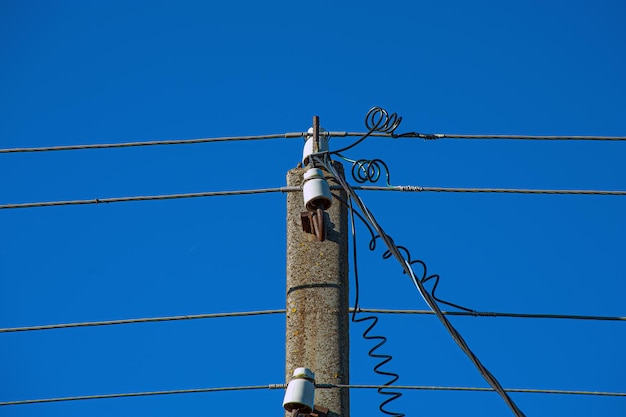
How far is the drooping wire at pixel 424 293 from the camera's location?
511 cm

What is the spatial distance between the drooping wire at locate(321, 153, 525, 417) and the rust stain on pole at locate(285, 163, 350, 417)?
35 centimetres

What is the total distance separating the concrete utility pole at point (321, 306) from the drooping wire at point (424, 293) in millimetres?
347

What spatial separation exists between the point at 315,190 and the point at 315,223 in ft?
0.76

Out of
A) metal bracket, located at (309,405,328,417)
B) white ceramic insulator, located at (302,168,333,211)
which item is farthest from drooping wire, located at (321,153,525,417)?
metal bracket, located at (309,405,328,417)

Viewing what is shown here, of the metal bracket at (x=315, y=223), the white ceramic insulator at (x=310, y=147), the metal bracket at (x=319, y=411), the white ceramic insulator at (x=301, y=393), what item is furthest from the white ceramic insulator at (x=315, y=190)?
the metal bracket at (x=319, y=411)

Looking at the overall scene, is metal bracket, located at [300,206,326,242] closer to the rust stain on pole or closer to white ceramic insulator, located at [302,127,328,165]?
the rust stain on pole

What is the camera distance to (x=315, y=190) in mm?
6500

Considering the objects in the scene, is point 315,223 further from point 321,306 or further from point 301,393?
point 301,393

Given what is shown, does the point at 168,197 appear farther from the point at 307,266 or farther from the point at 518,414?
the point at 518,414

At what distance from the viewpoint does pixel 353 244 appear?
22.5ft

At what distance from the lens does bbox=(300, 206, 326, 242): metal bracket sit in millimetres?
6594

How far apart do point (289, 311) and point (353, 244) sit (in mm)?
524

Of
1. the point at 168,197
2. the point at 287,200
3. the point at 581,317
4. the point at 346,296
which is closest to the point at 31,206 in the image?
the point at 168,197

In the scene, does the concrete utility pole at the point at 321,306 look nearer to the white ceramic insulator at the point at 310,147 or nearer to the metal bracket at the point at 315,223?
the metal bracket at the point at 315,223
